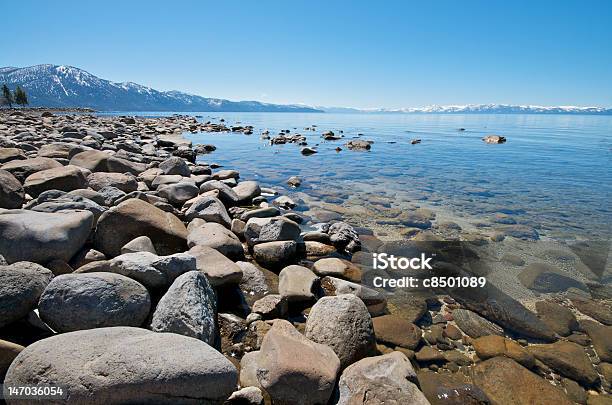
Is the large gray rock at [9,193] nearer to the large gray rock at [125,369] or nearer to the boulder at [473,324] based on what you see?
the large gray rock at [125,369]

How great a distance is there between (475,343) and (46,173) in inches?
386

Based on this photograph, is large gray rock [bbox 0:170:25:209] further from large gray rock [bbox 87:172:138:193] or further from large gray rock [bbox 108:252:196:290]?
large gray rock [bbox 108:252:196:290]

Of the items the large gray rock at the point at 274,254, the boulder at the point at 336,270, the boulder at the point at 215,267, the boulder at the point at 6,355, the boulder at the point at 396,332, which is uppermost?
the boulder at the point at 6,355

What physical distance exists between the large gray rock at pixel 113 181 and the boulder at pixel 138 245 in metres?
4.15

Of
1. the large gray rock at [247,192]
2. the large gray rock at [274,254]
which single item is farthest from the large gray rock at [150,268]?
the large gray rock at [247,192]

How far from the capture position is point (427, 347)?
481 cm

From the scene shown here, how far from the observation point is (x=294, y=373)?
320cm

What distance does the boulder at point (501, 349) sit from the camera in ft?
15.1

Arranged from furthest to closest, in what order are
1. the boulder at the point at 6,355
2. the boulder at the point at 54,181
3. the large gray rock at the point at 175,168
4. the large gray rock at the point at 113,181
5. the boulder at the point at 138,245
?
1. the large gray rock at the point at 175,168
2. the large gray rock at the point at 113,181
3. the boulder at the point at 54,181
4. the boulder at the point at 138,245
5. the boulder at the point at 6,355

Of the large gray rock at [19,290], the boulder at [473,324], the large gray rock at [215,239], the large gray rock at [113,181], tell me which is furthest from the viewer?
the large gray rock at [113,181]

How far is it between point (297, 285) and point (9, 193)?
19.5ft

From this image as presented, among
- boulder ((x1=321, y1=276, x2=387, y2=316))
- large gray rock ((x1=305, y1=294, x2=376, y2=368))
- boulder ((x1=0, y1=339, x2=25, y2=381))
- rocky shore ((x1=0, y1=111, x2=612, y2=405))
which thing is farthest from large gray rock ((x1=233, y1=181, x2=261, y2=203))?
boulder ((x1=0, y1=339, x2=25, y2=381))

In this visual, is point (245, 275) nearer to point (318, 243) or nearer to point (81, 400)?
point (318, 243)

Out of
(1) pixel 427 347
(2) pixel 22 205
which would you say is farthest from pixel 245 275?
(2) pixel 22 205
